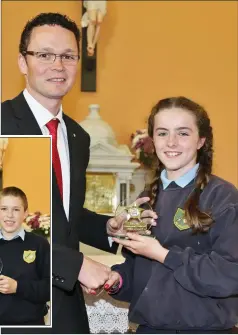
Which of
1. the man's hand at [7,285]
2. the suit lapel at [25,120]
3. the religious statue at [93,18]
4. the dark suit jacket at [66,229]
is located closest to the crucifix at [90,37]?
the religious statue at [93,18]

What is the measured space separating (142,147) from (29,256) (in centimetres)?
286

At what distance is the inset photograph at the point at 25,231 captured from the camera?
59.8 inches

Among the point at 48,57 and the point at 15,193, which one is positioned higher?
the point at 48,57

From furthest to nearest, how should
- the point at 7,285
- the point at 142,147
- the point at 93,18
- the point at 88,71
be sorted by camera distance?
the point at 88,71 < the point at 93,18 < the point at 142,147 < the point at 7,285

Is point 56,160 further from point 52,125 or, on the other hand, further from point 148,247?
point 148,247

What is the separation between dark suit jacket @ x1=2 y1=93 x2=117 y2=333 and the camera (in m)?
1.72

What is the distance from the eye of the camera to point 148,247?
1.69 meters

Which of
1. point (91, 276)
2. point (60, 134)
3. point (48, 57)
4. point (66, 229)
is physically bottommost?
point (91, 276)

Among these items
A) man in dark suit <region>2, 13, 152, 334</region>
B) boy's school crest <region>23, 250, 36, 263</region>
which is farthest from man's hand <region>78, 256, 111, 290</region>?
boy's school crest <region>23, 250, 36, 263</region>

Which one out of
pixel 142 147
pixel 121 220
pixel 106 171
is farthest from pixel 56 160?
pixel 142 147

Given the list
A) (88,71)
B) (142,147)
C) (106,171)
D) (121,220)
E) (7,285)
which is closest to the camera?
(7,285)

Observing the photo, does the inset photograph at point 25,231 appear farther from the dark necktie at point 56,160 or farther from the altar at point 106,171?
the altar at point 106,171

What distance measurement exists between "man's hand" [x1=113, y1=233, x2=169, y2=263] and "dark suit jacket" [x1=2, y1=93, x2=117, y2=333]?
159 millimetres

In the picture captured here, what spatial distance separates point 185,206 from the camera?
172cm
